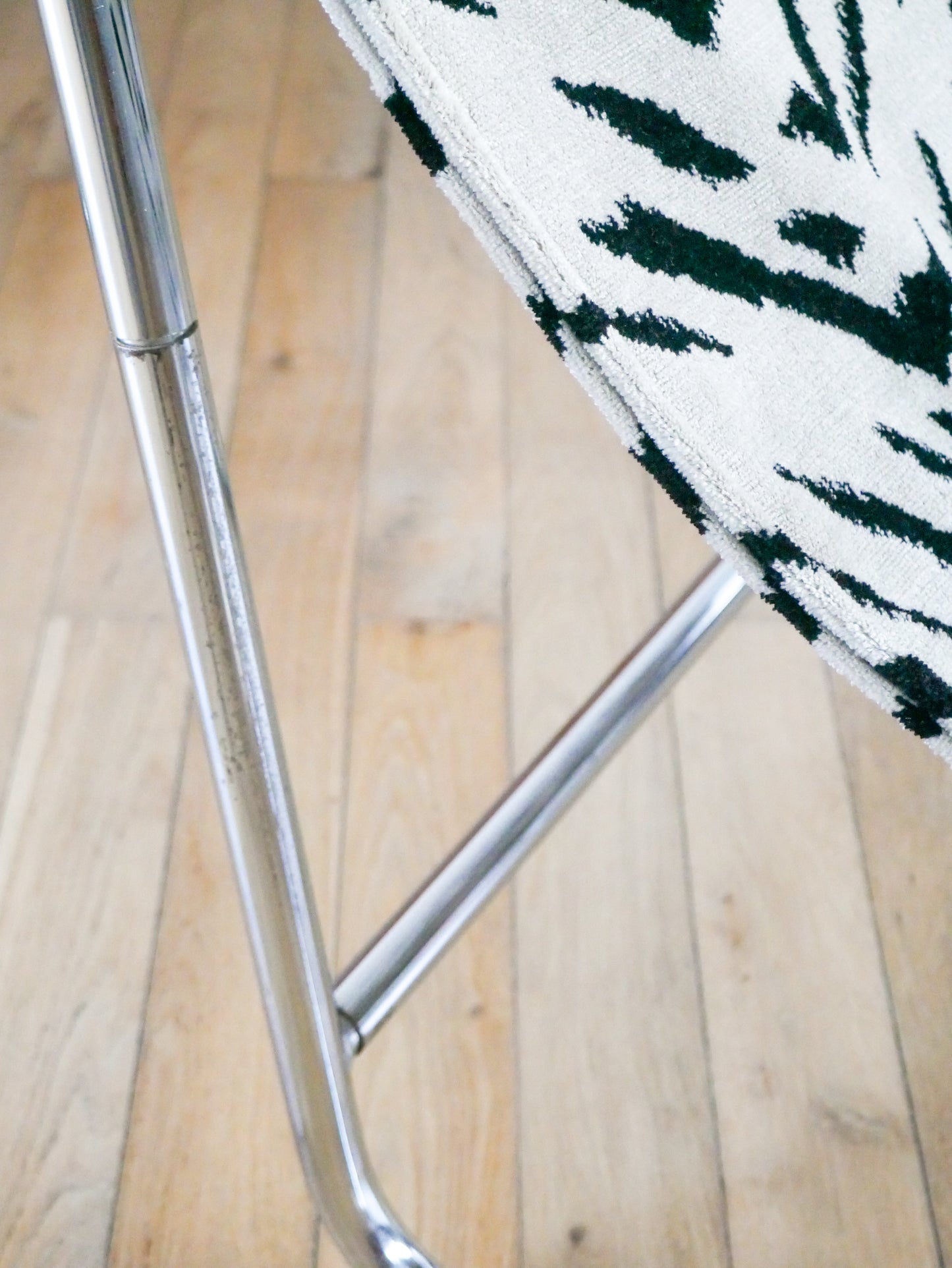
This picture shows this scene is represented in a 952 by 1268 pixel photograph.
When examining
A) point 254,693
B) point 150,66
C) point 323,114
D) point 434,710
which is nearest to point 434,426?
point 434,710

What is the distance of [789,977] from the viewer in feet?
2.58

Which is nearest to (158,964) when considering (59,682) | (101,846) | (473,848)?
(101,846)

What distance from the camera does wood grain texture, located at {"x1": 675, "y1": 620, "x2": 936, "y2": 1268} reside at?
0.69 m

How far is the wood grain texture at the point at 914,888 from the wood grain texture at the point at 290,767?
341 millimetres

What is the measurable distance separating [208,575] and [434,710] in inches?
23.5

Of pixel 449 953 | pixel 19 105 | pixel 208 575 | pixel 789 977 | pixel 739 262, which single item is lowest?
pixel 19 105

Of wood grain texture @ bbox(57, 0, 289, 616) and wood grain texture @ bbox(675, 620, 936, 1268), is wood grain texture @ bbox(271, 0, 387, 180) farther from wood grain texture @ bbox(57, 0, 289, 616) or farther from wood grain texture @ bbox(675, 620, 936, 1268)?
wood grain texture @ bbox(675, 620, 936, 1268)

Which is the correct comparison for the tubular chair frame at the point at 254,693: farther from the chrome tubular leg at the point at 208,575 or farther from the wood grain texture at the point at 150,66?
the wood grain texture at the point at 150,66

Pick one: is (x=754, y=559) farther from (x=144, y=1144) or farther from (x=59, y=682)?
(x=59, y=682)

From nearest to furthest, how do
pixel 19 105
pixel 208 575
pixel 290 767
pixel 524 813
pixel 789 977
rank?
pixel 208 575
pixel 524 813
pixel 789 977
pixel 290 767
pixel 19 105

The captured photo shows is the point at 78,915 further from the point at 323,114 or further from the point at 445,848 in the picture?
the point at 323,114

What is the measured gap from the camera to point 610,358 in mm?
303

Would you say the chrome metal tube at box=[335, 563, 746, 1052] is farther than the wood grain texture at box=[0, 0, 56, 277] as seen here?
No

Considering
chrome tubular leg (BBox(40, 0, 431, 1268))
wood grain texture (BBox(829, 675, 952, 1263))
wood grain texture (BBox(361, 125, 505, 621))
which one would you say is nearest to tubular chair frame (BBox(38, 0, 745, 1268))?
chrome tubular leg (BBox(40, 0, 431, 1268))
